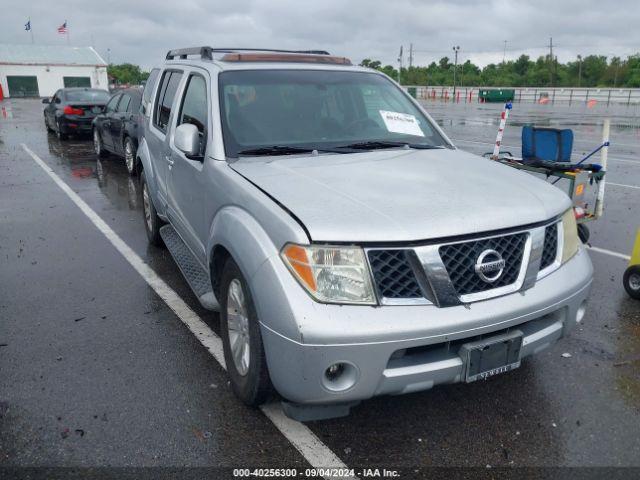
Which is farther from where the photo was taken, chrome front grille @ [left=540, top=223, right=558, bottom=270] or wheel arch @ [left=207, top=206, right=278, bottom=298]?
chrome front grille @ [left=540, top=223, right=558, bottom=270]

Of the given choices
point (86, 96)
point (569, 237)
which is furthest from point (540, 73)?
point (569, 237)

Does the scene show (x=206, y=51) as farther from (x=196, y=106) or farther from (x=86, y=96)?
(x=86, y=96)

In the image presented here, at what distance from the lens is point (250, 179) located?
3131mm

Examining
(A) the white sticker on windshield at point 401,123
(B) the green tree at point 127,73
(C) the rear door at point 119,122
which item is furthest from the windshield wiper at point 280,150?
(B) the green tree at point 127,73

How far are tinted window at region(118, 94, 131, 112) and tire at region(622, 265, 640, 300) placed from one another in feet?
30.3

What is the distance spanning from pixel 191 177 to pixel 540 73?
10436 cm

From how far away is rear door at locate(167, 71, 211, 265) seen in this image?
3727 millimetres

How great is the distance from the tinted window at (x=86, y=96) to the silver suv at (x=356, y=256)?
1368cm

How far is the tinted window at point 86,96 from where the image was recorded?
16.0 metres

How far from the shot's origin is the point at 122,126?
10461 millimetres

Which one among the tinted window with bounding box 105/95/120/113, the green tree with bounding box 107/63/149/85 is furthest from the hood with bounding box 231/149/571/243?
the green tree with bounding box 107/63/149/85

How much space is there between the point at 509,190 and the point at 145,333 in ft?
8.96

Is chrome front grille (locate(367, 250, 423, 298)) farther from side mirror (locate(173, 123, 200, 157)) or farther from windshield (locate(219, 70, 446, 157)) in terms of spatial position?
side mirror (locate(173, 123, 200, 157))

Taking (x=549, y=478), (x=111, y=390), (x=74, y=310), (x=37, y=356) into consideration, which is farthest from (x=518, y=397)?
(x=74, y=310)
